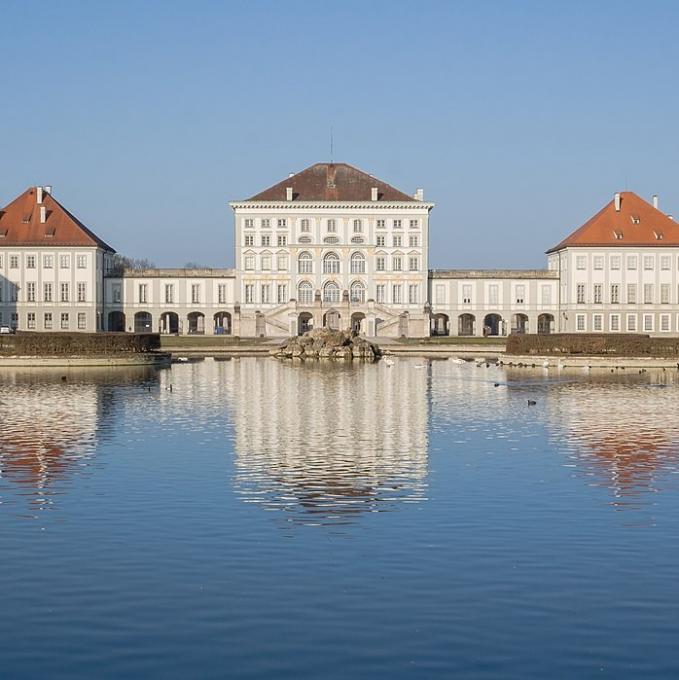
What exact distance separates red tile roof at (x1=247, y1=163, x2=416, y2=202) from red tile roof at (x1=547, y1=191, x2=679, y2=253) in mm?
14596

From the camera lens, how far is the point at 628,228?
96062 mm

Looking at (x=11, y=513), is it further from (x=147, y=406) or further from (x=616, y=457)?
(x=147, y=406)

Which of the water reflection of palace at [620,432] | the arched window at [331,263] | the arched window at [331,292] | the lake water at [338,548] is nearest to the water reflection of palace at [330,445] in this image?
the lake water at [338,548]

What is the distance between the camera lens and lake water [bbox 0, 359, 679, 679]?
9.60 meters

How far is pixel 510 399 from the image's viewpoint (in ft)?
116

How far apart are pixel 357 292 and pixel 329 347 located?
34397mm

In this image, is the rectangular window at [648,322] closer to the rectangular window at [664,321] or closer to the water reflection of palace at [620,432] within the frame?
the rectangular window at [664,321]

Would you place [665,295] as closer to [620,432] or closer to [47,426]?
[620,432]

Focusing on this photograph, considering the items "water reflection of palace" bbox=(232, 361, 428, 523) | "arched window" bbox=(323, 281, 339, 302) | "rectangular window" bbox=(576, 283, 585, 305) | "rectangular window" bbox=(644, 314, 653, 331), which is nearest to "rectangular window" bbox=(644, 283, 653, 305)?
"rectangular window" bbox=(644, 314, 653, 331)

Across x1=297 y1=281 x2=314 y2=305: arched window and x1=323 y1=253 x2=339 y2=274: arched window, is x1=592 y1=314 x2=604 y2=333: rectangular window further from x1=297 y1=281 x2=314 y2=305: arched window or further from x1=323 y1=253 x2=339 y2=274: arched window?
x1=297 y1=281 x2=314 y2=305: arched window

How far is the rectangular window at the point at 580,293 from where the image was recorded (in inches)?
3762

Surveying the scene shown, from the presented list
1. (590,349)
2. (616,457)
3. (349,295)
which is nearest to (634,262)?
(349,295)

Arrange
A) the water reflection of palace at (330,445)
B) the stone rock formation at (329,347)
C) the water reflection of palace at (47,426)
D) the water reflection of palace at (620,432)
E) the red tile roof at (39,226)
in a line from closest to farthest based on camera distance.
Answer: the water reflection of palace at (330,445), the water reflection of palace at (47,426), the water reflection of palace at (620,432), the stone rock formation at (329,347), the red tile roof at (39,226)

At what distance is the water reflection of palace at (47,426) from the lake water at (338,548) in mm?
119
